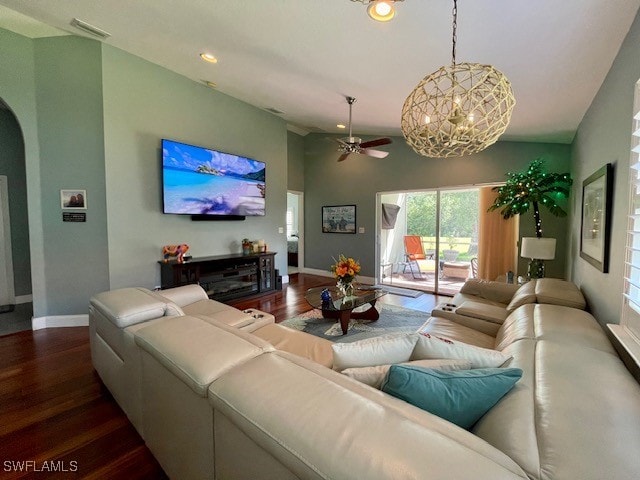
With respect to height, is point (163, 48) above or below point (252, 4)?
above

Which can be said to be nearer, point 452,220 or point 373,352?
point 373,352

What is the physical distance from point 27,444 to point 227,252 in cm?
344

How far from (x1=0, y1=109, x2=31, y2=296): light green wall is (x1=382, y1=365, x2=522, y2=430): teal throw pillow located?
5.76m

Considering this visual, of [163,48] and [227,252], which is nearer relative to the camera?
[163,48]

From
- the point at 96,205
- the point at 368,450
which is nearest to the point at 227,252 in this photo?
the point at 96,205

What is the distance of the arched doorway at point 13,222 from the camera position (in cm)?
414

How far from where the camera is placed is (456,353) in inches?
48.3

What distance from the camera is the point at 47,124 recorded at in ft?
11.1

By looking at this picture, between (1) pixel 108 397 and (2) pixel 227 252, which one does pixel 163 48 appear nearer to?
(2) pixel 227 252

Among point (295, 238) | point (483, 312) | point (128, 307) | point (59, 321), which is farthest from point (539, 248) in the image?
point (295, 238)

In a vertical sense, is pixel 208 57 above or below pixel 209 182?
above

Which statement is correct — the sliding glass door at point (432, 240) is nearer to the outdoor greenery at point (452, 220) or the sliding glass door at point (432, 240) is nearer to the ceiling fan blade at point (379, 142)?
the outdoor greenery at point (452, 220)

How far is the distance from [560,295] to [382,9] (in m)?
2.48

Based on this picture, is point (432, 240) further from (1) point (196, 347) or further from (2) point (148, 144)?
(1) point (196, 347)
